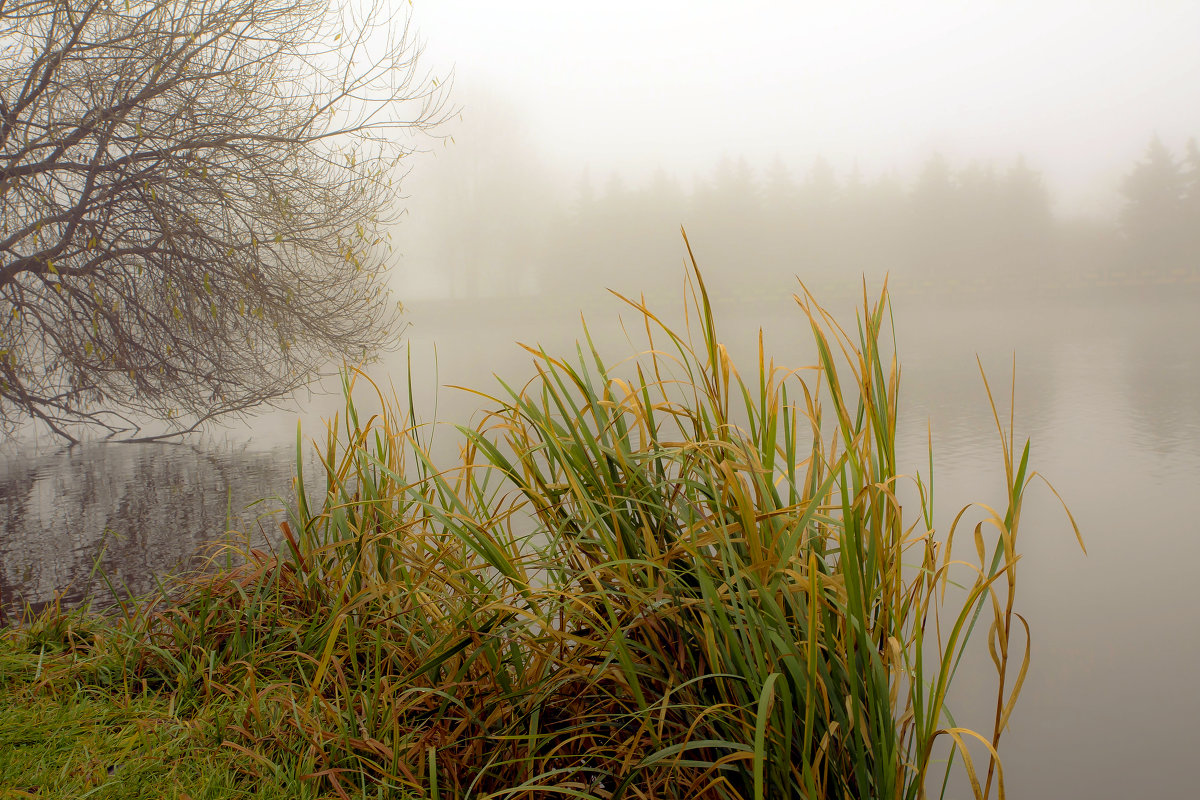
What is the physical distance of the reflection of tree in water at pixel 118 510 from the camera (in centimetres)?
329

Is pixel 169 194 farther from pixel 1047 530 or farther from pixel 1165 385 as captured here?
pixel 1165 385

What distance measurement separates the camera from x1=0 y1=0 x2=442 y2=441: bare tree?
423 centimetres

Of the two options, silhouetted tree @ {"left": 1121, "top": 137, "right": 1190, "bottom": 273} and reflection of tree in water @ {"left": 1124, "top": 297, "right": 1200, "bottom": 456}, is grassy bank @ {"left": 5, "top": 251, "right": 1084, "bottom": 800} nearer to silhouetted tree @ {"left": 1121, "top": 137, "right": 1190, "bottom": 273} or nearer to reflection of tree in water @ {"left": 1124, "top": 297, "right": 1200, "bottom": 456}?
reflection of tree in water @ {"left": 1124, "top": 297, "right": 1200, "bottom": 456}

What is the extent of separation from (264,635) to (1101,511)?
5884 millimetres

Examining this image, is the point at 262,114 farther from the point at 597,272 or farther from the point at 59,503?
the point at 597,272

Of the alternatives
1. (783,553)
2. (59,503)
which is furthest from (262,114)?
(783,553)

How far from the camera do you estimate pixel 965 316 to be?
40.2m

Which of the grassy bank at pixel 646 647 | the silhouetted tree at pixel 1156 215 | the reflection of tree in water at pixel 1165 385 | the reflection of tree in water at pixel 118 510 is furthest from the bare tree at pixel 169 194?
the silhouetted tree at pixel 1156 215

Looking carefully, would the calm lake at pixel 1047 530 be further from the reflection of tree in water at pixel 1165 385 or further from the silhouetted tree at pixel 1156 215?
the silhouetted tree at pixel 1156 215

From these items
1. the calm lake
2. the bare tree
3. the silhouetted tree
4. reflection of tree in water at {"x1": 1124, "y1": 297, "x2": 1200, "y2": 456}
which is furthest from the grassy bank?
the silhouetted tree

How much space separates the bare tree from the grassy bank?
3.02 metres

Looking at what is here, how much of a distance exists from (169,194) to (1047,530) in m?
6.43

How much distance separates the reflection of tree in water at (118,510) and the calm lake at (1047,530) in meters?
0.02

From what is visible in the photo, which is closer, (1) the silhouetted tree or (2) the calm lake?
(2) the calm lake
